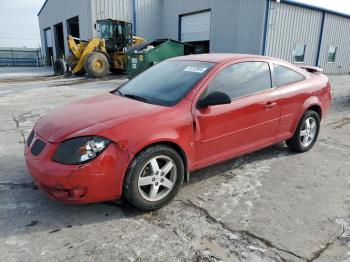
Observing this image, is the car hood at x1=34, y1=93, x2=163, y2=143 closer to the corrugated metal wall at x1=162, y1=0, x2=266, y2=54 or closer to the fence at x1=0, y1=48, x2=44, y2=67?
the corrugated metal wall at x1=162, y1=0, x2=266, y2=54

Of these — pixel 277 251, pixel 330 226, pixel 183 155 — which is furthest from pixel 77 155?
pixel 330 226

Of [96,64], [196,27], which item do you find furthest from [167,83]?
[196,27]

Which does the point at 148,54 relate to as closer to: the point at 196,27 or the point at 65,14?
the point at 196,27

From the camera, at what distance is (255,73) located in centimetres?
388

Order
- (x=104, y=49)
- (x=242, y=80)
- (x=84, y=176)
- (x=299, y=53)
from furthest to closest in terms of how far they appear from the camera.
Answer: (x=299, y=53) → (x=104, y=49) → (x=242, y=80) → (x=84, y=176)

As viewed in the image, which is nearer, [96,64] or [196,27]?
[96,64]

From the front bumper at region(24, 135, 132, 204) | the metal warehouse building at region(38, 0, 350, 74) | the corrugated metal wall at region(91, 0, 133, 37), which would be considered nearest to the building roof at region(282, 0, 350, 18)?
the metal warehouse building at region(38, 0, 350, 74)

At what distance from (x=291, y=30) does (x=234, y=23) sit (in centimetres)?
314

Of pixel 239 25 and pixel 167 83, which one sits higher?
pixel 239 25

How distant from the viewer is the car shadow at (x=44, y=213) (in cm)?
271

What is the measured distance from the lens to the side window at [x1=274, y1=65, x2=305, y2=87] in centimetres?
412

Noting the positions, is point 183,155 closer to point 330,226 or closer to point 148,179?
point 148,179

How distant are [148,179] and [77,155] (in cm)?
70

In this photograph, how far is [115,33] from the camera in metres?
17.4
